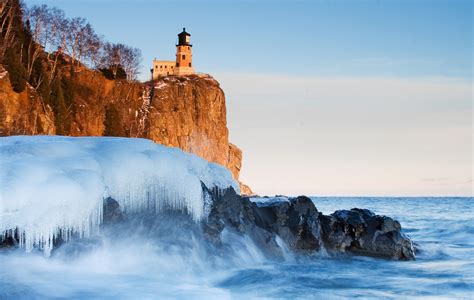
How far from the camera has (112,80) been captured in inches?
2346

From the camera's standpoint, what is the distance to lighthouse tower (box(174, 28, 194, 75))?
85681 mm

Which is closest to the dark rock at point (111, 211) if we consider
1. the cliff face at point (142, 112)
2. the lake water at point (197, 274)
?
the lake water at point (197, 274)

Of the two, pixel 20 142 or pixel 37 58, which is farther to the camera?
pixel 37 58

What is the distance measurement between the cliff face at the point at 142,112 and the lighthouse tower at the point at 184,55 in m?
6.75

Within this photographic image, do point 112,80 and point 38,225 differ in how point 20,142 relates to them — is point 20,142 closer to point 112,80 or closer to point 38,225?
point 38,225

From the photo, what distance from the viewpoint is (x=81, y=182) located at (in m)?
8.30

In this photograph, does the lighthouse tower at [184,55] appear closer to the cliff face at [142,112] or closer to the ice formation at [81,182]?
the cliff face at [142,112]

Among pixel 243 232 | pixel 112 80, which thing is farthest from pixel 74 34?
pixel 243 232

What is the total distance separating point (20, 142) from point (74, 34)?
159ft

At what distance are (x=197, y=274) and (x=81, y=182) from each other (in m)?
2.26

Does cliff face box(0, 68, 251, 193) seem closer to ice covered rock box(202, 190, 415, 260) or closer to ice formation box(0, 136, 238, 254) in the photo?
ice covered rock box(202, 190, 415, 260)

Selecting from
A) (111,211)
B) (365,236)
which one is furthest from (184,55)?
(111,211)

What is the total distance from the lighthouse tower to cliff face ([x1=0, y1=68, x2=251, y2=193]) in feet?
22.2

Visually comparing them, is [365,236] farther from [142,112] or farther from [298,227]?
[142,112]
